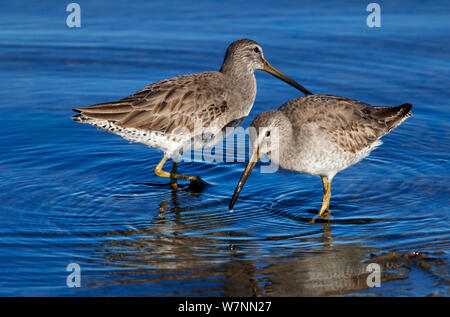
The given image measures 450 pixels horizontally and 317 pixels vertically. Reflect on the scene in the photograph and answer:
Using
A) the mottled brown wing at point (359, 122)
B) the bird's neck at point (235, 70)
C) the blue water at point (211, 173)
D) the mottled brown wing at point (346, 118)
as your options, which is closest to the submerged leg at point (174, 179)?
the blue water at point (211, 173)

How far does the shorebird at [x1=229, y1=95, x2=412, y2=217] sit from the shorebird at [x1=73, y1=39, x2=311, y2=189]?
40.1 inches

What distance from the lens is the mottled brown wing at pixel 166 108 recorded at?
7898mm

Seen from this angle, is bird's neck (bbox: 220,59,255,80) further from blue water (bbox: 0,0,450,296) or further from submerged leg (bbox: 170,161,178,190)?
submerged leg (bbox: 170,161,178,190)

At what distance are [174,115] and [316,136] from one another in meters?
1.78

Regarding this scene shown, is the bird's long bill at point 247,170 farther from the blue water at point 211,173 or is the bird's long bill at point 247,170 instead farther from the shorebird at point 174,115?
the shorebird at point 174,115

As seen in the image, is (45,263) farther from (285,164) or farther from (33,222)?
(285,164)

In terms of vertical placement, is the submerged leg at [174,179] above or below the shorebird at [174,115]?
below

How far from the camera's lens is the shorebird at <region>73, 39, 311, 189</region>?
791cm

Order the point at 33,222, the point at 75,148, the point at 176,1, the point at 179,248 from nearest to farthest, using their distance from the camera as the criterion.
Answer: the point at 179,248
the point at 33,222
the point at 75,148
the point at 176,1

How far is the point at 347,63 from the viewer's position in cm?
1133

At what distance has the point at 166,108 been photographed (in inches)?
316

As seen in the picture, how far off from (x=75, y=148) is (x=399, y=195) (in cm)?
410

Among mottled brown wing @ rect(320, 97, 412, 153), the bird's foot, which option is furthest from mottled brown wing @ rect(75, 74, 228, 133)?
mottled brown wing @ rect(320, 97, 412, 153)

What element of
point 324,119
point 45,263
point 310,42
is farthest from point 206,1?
point 45,263
